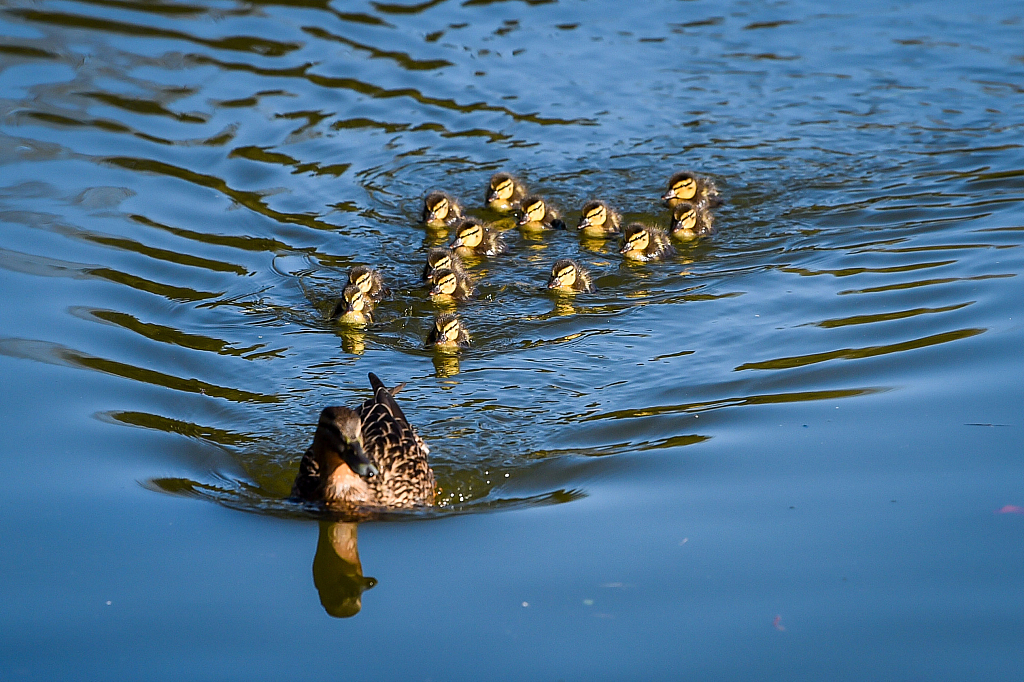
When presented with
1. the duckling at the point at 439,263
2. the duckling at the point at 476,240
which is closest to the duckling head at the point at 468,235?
the duckling at the point at 476,240

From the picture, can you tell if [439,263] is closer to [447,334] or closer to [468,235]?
[468,235]

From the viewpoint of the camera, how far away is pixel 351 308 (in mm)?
6055

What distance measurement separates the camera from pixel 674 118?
29.4ft

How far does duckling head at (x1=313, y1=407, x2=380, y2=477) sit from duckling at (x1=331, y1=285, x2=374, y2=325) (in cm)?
190

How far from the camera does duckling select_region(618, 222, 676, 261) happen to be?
6.95 metres

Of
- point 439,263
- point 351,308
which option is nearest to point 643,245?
point 439,263

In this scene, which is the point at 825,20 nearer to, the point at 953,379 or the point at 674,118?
the point at 674,118

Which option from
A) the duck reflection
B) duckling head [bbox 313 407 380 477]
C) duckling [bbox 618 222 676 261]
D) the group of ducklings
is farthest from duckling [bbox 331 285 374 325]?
the duck reflection

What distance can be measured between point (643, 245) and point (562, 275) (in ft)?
2.52

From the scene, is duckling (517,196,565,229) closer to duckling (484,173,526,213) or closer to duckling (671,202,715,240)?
duckling (484,173,526,213)

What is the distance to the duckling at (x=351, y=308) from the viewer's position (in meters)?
6.05

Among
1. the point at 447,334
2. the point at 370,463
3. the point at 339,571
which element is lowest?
the point at 339,571

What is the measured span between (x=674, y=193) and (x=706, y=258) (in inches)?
27.3

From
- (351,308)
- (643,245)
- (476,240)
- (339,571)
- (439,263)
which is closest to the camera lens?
(339,571)
